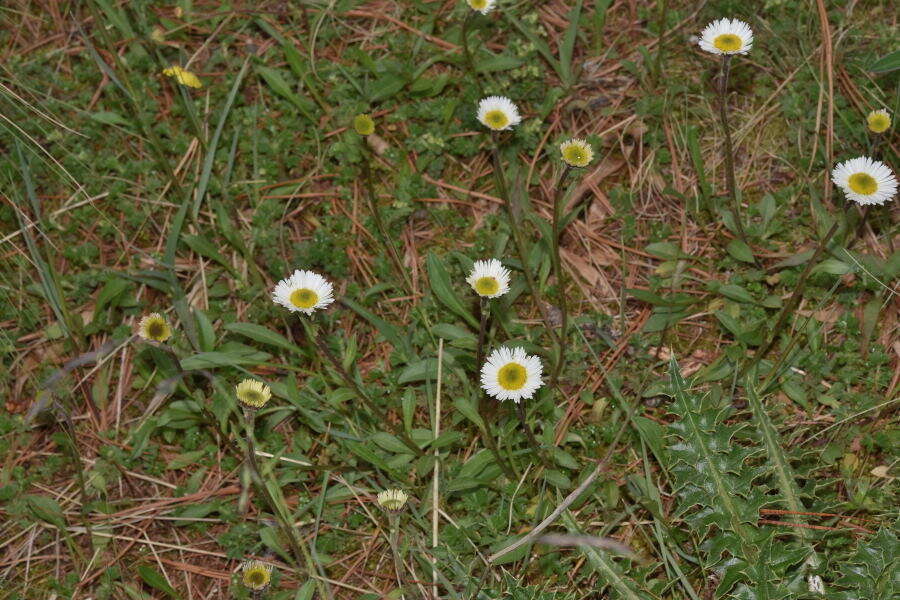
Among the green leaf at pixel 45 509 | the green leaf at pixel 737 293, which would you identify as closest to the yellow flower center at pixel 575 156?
the green leaf at pixel 737 293

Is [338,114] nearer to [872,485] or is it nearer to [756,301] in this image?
[756,301]

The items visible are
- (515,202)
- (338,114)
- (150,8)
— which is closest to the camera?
(515,202)

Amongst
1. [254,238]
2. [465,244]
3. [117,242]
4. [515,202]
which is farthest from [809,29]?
[117,242]

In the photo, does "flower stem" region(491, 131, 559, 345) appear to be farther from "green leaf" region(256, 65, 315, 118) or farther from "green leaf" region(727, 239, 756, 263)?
"green leaf" region(256, 65, 315, 118)

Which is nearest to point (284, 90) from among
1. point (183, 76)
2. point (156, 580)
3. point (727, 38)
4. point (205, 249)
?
point (183, 76)

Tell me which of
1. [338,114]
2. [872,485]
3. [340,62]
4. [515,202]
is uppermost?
[340,62]

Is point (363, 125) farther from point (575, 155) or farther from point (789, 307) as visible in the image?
point (789, 307)

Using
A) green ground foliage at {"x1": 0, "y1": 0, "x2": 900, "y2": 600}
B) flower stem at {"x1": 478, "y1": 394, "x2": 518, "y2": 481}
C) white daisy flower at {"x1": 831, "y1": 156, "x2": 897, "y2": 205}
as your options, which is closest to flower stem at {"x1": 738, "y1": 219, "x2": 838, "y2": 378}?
green ground foliage at {"x1": 0, "y1": 0, "x2": 900, "y2": 600}

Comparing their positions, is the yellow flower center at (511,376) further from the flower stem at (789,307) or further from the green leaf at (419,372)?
the flower stem at (789,307)
